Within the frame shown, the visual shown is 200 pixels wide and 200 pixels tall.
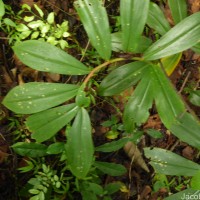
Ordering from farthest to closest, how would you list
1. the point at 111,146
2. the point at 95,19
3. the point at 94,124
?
the point at 94,124
the point at 111,146
the point at 95,19

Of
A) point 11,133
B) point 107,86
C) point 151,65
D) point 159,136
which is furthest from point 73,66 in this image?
point 159,136

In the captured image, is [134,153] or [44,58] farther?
[134,153]

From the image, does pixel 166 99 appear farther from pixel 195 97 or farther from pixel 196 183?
pixel 195 97

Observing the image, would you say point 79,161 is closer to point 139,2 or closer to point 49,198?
point 49,198

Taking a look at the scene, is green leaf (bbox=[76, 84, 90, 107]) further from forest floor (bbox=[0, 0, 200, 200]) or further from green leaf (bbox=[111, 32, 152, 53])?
forest floor (bbox=[0, 0, 200, 200])

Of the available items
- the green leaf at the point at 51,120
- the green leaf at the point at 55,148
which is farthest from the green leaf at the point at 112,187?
the green leaf at the point at 51,120

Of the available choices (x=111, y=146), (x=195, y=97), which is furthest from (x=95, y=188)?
(x=195, y=97)

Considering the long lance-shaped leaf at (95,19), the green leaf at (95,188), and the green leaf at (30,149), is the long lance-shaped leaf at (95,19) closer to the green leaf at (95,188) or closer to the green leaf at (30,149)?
the green leaf at (30,149)
